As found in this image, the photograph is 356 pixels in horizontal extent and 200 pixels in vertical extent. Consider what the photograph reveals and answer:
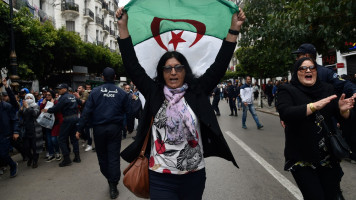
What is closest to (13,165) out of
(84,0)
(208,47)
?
(208,47)

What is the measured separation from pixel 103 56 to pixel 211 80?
2952 centimetres

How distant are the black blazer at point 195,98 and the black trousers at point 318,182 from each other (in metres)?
0.65

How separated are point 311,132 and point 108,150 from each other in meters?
2.95

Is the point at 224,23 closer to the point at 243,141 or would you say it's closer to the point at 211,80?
the point at 211,80

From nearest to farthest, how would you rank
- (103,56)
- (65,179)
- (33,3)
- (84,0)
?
(65,179) → (33,3) → (103,56) → (84,0)

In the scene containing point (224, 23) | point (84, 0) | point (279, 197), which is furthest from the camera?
point (84, 0)

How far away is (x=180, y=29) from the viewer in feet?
9.80

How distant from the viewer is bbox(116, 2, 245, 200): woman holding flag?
83.3 inches

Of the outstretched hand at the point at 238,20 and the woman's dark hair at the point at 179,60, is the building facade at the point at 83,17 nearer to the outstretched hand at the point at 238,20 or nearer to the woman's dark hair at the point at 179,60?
the woman's dark hair at the point at 179,60

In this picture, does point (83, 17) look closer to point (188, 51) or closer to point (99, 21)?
point (99, 21)

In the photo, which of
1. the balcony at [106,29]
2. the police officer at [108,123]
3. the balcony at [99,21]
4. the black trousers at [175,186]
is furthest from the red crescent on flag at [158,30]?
the balcony at [106,29]

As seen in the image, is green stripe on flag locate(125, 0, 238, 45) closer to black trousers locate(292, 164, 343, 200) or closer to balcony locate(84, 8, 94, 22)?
black trousers locate(292, 164, 343, 200)

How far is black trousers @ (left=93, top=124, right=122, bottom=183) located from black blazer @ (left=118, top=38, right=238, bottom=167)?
2022mm

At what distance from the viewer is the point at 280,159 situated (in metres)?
5.76
